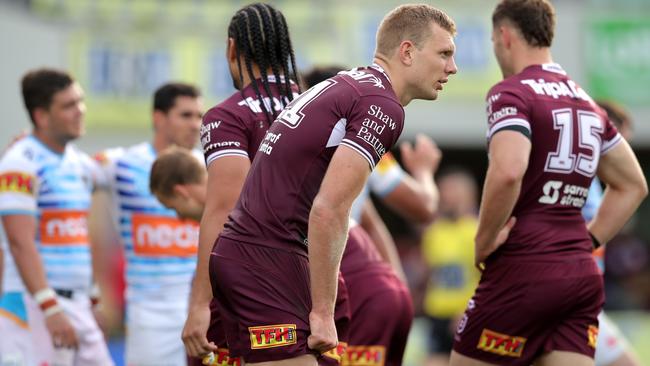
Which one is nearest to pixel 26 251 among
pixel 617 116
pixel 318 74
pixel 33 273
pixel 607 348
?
pixel 33 273

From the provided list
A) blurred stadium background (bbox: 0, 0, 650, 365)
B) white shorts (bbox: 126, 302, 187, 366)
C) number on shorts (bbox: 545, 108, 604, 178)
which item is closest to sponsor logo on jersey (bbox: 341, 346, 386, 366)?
number on shorts (bbox: 545, 108, 604, 178)

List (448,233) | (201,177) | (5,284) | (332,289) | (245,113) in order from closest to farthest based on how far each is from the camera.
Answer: (332,289), (245,113), (201,177), (5,284), (448,233)

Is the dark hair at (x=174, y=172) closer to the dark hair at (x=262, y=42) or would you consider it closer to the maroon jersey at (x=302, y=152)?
the dark hair at (x=262, y=42)

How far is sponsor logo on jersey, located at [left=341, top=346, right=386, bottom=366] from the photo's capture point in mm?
6488

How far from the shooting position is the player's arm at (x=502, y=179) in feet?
18.8

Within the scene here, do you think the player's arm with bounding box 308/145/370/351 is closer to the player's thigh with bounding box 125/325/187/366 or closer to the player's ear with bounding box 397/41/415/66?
the player's ear with bounding box 397/41/415/66

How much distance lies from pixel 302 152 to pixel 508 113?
1619 millimetres

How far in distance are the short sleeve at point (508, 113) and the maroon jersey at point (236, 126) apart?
1.26 m

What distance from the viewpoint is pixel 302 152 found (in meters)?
4.69

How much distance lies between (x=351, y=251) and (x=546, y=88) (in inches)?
57.9

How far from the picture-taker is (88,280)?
25.0ft

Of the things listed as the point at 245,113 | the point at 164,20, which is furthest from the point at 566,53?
the point at 245,113

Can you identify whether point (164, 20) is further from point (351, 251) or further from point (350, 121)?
point (350, 121)

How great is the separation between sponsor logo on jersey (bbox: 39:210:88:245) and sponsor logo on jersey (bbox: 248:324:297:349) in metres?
3.20
